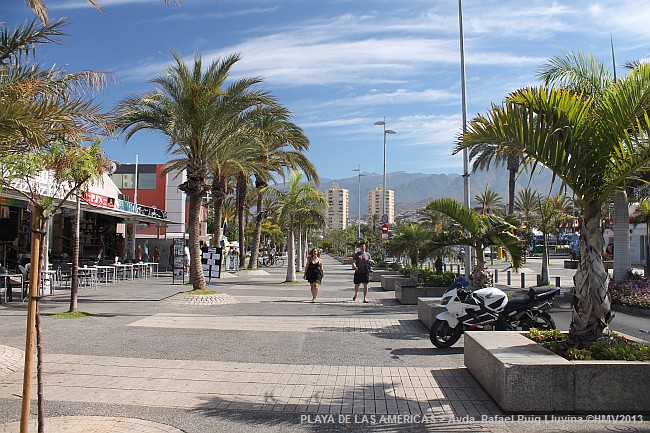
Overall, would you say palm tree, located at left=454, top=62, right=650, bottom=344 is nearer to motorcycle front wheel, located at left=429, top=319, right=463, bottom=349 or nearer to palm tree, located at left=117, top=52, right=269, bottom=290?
motorcycle front wheel, located at left=429, top=319, right=463, bottom=349

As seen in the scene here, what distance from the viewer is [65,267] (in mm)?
19594

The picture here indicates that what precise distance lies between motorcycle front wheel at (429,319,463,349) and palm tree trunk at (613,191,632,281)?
31.8 feet

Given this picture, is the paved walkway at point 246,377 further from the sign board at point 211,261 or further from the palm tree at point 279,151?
the palm tree at point 279,151

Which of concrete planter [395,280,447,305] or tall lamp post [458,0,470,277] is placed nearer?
concrete planter [395,280,447,305]

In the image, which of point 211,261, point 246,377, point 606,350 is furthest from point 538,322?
point 211,261

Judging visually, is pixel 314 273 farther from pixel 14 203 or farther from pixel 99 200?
pixel 14 203

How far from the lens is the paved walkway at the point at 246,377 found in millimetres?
5117

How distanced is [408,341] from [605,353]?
422 cm

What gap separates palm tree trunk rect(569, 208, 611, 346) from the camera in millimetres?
5961

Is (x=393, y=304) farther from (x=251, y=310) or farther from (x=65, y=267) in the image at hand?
(x=65, y=267)

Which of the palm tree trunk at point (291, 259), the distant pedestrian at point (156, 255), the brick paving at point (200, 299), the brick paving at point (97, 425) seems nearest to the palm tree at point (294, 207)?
the palm tree trunk at point (291, 259)

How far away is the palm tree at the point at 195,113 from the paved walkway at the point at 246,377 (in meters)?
5.34

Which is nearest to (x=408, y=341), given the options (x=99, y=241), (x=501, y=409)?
(x=501, y=409)

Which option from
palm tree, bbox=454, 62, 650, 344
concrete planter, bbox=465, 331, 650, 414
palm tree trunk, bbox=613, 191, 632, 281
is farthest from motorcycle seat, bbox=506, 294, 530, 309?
palm tree trunk, bbox=613, 191, 632, 281
